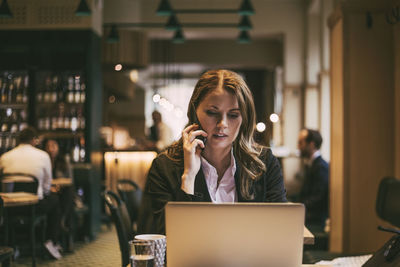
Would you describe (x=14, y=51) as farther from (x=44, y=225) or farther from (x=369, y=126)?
(x=369, y=126)

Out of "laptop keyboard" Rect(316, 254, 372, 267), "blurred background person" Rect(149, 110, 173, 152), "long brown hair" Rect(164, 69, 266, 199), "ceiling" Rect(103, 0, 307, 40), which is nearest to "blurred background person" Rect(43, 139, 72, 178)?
"blurred background person" Rect(149, 110, 173, 152)

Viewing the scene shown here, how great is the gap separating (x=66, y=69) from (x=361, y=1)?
480 cm

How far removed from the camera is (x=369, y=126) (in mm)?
4984

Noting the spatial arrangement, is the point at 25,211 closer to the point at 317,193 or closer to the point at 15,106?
the point at 15,106

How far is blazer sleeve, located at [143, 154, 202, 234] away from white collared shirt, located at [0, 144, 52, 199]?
3.88m

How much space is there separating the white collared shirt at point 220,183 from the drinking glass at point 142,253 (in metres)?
0.63

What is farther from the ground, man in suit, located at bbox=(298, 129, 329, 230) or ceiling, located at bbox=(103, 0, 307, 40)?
ceiling, located at bbox=(103, 0, 307, 40)

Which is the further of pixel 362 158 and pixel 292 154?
pixel 292 154

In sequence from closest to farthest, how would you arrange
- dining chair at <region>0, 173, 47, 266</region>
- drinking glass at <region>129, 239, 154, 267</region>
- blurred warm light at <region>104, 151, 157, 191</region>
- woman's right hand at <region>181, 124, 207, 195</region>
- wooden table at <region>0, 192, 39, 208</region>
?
drinking glass at <region>129, 239, 154, 267</region> → woman's right hand at <region>181, 124, 207, 195</region> → wooden table at <region>0, 192, 39, 208</region> → dining chair at <region>0, 173, 47, 266</region> → blurred warm light at <region>104, 151, 157, 191</region>

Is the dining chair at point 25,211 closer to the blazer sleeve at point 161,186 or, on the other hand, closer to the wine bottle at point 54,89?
the wine bottle at point 54,89

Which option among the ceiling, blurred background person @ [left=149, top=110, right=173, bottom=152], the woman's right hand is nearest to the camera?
the woman's right hand

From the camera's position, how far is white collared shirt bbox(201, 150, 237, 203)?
217cm

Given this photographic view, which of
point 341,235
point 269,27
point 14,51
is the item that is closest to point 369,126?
point 341,235

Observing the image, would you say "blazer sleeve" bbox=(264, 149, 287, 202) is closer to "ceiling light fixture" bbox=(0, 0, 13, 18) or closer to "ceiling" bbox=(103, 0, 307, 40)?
"ceiling light fixture" bbox=(0, 0, 13, 18)
